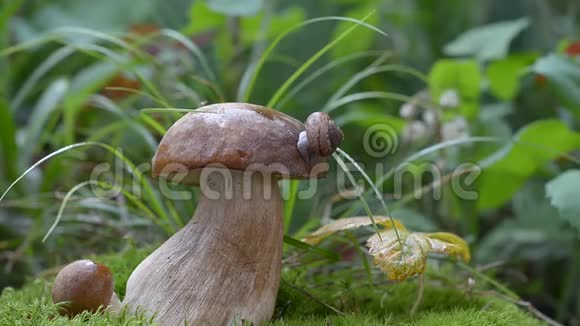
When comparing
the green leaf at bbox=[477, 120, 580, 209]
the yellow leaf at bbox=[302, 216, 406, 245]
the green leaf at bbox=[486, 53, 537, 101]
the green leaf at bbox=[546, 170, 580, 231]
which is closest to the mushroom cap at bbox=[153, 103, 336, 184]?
the yellow leaf at bbox=[302, 216, 406, 245]

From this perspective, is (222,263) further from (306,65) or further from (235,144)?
(306,65)

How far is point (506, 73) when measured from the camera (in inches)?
81.6

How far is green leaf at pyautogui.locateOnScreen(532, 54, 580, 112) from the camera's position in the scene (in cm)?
157

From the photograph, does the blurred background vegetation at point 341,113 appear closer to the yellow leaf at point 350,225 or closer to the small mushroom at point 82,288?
the yellow leaf at point 350,225

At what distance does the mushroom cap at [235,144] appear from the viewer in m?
0.91

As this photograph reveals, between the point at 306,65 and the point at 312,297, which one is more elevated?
the point at 306,65

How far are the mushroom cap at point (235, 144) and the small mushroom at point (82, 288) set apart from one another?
0.58 feet

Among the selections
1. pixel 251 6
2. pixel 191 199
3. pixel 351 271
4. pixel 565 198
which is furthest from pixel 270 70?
pixel 565 198

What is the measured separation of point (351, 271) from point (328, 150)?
48 centimetres

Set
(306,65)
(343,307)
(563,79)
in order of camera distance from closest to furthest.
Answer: (343,307), (306,65), (563,79)

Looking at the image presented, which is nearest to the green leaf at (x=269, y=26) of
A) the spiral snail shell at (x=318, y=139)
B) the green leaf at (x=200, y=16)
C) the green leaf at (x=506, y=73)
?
the green leaf at (x=200, y=16)

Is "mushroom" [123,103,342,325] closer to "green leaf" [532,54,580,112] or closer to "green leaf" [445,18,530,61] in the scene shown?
"green leaf" [532,54,580,112]

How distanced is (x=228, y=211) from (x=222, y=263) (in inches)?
3.3

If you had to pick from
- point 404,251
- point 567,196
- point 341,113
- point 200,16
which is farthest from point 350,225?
point 341,113
